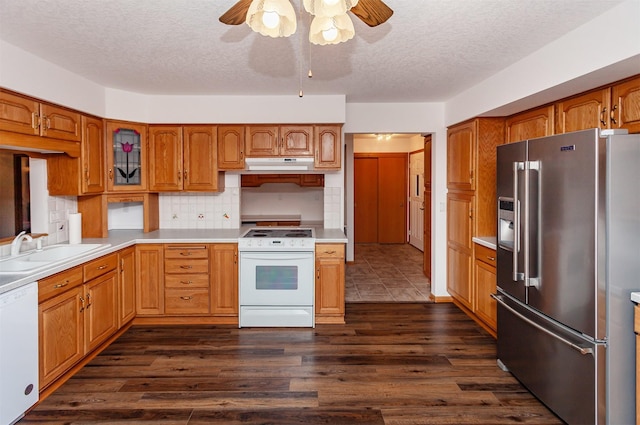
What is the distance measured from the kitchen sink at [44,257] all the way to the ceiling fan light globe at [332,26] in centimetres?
225

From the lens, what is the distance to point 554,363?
91.0 inches

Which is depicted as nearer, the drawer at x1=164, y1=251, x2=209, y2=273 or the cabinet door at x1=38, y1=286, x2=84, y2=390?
the cabinet door at x1=38, y1=286, x2=84, y2=390

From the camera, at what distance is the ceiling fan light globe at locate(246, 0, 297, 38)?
4.95ft

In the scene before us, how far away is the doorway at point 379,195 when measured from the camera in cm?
893

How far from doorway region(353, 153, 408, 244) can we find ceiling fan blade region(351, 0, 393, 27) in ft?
23.6

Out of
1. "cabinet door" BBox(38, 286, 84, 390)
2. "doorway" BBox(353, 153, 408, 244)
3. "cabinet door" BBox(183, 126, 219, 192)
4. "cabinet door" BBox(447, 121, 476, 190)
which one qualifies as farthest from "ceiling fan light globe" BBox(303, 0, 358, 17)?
"doorway" BBox(353, 153, 408, 244)

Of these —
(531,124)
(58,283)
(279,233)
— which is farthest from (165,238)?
(531,124)

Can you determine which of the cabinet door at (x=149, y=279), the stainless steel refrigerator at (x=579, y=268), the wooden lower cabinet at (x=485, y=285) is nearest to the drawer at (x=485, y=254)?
the wooden lower cabinet at (x=485, y=285)

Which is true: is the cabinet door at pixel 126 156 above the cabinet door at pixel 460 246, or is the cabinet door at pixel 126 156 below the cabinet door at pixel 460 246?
above

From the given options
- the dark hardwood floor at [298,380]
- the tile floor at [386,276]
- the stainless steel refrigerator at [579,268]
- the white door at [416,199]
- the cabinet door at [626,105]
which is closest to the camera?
the stainless steel refrigerator at [579,268]

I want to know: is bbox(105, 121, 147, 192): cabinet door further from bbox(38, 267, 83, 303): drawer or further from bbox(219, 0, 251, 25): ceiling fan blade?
bbox(219, 0, 251, 25): ceiling fan blade

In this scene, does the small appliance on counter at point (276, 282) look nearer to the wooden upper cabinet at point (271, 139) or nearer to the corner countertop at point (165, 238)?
the corner countertop at point (165, 238)

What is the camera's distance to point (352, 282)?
18.4 ft

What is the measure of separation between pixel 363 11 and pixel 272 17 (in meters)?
0.41
